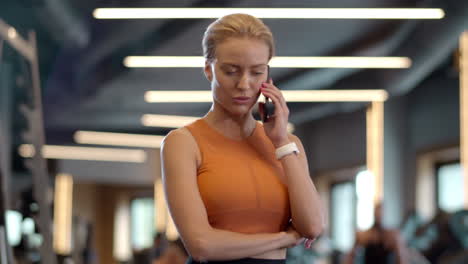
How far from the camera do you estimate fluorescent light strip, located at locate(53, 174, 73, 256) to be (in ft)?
65.4

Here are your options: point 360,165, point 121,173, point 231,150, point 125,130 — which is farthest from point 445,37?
point 121,173

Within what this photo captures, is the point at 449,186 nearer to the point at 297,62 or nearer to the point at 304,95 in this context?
the point at 304,95

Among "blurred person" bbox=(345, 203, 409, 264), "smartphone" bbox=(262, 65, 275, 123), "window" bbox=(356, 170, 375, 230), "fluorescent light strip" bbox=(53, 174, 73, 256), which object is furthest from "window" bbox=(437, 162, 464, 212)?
"smartphone" bbox=(262, 65, 275, 123)

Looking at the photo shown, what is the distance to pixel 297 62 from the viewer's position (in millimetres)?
10617

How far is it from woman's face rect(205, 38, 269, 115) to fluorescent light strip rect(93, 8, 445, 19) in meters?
6.01

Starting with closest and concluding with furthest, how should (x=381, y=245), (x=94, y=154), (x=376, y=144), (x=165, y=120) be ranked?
1. (x=381, y=245)
2. (x=376, y=144)
3. (x=165, y=120)
4. (x=94, y=154)

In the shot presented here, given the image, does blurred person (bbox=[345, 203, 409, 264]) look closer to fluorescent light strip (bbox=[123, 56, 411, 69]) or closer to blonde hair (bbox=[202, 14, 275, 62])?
fluorescent light strip (bbox=[123, 56, 411, 69])

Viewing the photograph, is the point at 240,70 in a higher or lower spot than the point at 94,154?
lower

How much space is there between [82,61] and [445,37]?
4.52 m

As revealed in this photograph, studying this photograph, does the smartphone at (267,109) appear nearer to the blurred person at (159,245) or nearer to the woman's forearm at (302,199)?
the woman's forearm at (302,199)

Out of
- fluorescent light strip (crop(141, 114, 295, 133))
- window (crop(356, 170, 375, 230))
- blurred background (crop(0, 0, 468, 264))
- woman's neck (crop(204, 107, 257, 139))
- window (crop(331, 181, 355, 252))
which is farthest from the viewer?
window (crop(331, 181, 355, 252))

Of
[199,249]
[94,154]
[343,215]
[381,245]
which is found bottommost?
[381,245]

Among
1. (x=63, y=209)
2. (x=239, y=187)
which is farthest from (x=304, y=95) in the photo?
(x=239, y=187)

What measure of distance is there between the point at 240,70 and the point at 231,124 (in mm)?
128
